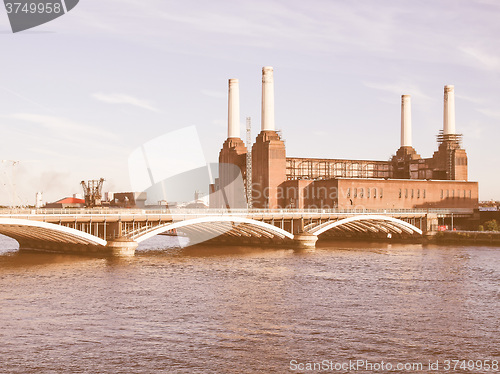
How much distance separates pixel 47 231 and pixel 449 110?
9828 centimetres

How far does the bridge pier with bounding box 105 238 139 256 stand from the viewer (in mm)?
72625

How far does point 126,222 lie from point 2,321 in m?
41.6

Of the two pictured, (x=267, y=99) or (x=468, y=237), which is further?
(x=267, y=99)

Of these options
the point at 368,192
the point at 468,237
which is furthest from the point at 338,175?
the point at 468,237

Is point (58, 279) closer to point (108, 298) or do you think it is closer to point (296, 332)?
point (108, 298)

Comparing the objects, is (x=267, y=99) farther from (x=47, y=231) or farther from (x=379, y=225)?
(x=47, y=231)

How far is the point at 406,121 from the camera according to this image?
15100cm

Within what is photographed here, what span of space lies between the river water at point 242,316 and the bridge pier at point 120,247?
1945 mm

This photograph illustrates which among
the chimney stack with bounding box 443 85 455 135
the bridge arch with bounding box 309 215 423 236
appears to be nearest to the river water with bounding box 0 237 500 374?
the bridge arch with bounding box 309 215 423 236

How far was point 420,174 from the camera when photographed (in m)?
149

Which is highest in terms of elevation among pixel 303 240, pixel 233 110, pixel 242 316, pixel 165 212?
pixel 233 110

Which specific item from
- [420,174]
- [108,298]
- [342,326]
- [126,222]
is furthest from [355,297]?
[420,174]

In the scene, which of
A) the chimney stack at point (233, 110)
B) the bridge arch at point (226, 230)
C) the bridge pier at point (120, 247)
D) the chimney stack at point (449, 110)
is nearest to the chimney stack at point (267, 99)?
the chimney stack at point (233, 110)

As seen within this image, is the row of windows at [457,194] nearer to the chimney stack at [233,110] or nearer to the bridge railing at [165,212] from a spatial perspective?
the bridge railing at [165,212]
